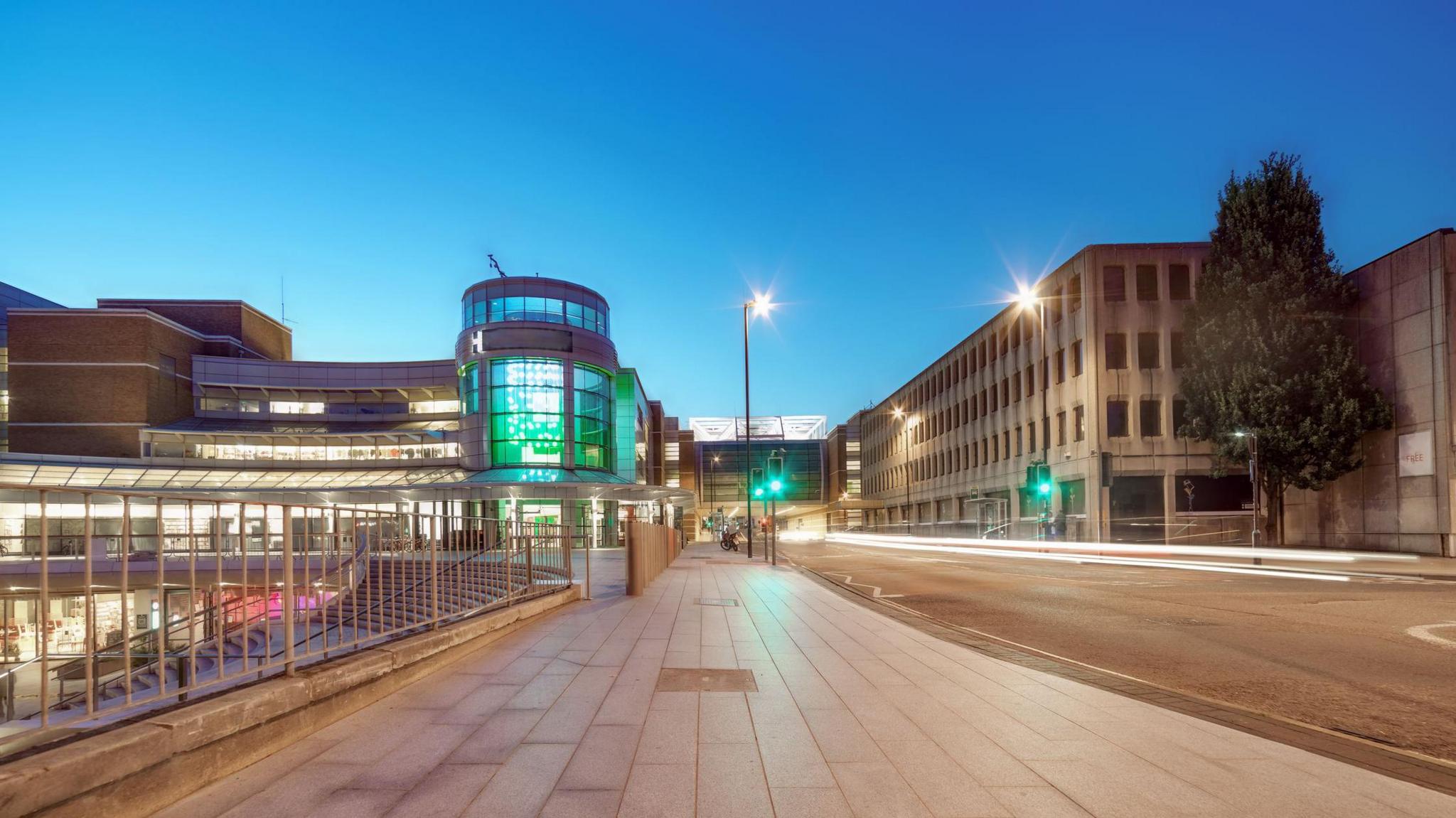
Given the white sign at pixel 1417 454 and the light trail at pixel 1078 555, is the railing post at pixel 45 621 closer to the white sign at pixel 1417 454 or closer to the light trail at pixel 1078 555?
the light trail at pixel 1078 555

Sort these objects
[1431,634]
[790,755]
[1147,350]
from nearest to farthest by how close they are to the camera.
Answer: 1. [790,755]
2. [1431,634]
3. [1147,350]

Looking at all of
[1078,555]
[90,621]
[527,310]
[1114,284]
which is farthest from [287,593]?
[527,310]

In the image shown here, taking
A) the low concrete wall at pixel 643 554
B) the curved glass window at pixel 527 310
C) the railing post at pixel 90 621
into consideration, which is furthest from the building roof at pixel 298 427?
the railing post at pixel 90 621

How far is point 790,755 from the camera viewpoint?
5062 millimetres

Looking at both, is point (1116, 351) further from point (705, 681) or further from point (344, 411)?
point (344, 411)

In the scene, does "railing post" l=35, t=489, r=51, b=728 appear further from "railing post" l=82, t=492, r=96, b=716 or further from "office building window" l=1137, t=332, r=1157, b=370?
"office building window" l=1137, t=332, r=1157, b=370

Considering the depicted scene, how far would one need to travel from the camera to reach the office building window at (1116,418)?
1580 inches

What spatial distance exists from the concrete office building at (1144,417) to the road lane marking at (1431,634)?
47.1ft

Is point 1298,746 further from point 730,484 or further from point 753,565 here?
point 730,484

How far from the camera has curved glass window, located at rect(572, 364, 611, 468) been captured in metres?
50.2

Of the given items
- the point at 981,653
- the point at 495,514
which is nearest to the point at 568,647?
the point at 981,653

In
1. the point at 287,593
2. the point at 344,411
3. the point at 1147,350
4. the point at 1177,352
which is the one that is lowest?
the point at 287,593

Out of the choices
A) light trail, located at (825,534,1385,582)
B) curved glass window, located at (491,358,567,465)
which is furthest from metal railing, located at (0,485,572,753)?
curved glass window, located at (491,358,567,465)

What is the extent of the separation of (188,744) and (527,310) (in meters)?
47.4
